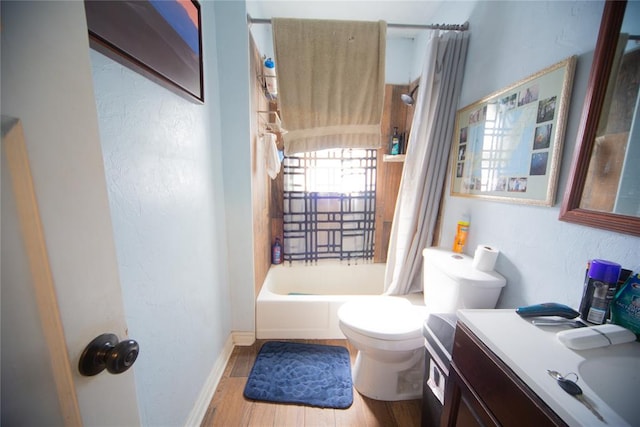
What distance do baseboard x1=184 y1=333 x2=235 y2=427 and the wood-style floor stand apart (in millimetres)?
32

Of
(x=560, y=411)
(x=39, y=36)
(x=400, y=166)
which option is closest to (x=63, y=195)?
(x=39, y=36)

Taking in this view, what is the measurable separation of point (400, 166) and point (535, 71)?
1.29m

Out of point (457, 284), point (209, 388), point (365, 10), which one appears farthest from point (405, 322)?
point (365, 10)

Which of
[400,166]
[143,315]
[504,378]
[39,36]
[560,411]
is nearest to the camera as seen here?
[39,36]

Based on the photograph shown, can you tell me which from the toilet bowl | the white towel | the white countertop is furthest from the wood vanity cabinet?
the white towel

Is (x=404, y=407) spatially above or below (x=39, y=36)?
below

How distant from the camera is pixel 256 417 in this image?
1.16 meters

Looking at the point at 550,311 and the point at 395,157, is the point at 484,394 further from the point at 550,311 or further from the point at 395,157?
the point at 395,157

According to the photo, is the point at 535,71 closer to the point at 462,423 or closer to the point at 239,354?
the point at 462,423

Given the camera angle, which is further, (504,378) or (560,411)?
(504,378)

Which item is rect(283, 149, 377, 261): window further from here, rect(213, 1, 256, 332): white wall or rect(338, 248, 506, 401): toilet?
rect(338, 248, 506, 401): toilet

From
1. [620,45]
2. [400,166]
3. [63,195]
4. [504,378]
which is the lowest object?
[504,378]

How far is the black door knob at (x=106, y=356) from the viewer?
36 centimetres

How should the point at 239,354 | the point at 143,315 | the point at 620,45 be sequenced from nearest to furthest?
the point at 620,45 → the point at 143,315 → the point at 239,354
